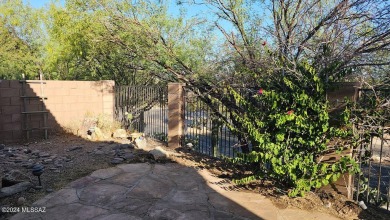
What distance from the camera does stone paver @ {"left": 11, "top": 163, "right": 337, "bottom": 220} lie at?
10.8 feet

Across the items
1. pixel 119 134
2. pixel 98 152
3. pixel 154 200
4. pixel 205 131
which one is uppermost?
pixel 205 131

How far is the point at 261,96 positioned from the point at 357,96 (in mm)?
1230

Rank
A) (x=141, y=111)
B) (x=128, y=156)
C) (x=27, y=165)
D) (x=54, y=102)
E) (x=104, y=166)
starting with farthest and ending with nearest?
(x=141, y=111) → (x=54, y=102) → (x=128, y=156) → (x=104, y=166) → (x=27, y=165)

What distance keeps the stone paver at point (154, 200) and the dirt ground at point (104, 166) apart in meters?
0.20

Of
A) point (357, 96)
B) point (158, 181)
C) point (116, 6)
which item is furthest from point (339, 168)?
point (116, 6)

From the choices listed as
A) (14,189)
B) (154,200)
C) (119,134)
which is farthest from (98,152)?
(154,200)

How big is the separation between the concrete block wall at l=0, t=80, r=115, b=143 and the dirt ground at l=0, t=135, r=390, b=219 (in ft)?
1.63

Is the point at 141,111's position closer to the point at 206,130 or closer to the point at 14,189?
the point at 206,130

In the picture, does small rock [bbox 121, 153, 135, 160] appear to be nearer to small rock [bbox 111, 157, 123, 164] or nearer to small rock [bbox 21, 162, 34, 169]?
small rock [bbox 111, 157, 123, 164]

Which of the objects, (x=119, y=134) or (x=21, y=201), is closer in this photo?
(x=21, y=201)

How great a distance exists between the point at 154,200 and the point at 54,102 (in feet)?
19.0

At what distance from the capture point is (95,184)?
423 cm

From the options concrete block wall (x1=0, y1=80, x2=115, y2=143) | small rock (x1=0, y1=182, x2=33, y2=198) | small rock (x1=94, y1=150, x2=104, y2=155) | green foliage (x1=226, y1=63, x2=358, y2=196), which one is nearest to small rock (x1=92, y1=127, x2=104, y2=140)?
concrete block wall (x1=0, y1=80, x2=115, y2=143)

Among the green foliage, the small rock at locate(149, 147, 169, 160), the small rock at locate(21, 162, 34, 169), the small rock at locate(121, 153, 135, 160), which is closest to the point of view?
the green foliage
